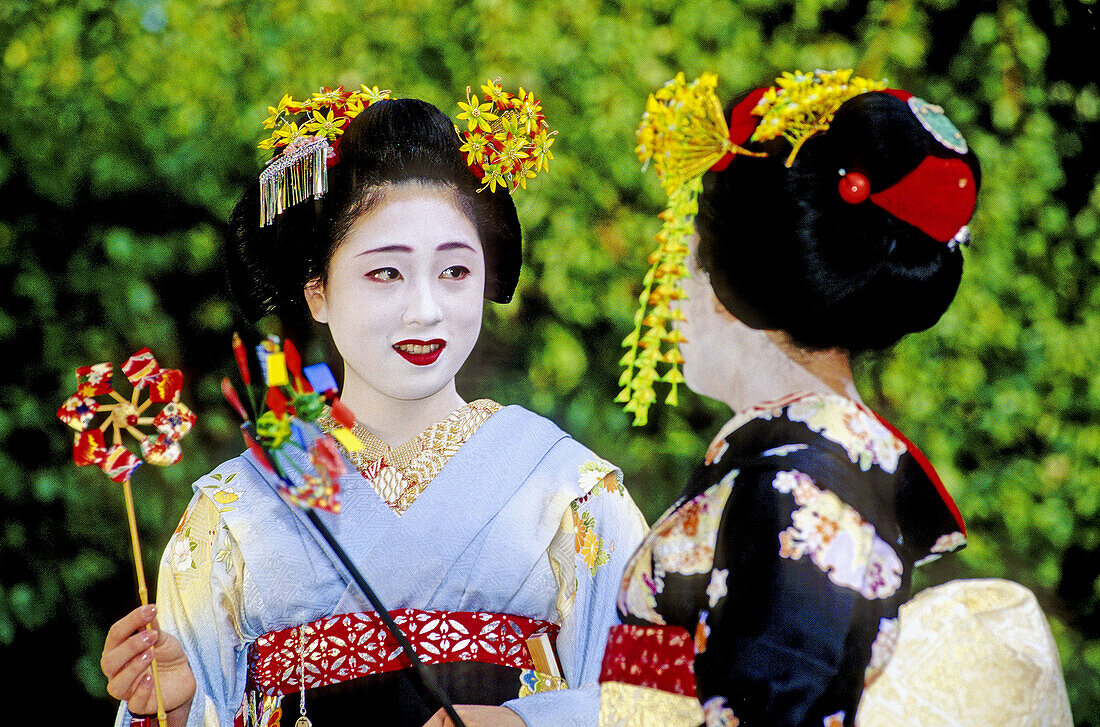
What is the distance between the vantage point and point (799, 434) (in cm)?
135

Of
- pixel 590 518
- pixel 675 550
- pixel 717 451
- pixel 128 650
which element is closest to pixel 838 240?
pixel 717 451

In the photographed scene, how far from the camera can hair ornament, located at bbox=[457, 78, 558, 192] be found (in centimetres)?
179

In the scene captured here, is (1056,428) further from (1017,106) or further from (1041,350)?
(1017,106)

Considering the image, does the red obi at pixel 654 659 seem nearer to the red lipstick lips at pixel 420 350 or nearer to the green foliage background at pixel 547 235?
the red lipstick lips at pixel 420 350

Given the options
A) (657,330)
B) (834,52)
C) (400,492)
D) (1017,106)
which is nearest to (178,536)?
(400,492)

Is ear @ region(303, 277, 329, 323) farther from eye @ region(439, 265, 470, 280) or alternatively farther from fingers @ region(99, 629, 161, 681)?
fingers @ region(99, 629, 161, 681)

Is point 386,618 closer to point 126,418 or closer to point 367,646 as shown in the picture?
point 367,646

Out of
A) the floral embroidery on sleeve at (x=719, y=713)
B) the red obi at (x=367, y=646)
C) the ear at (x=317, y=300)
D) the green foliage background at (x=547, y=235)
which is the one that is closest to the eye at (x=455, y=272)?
the ear at (x=317, y=300)

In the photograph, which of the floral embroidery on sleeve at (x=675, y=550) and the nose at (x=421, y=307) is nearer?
the floral embroidery on sleeve at (x=675, y=550)

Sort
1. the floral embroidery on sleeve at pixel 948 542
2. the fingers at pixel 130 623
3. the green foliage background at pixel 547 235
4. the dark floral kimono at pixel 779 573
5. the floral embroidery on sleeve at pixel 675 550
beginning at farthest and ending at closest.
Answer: the green foliage background at pixel 547 235
the fingers at pixel 130 623
the floral embroidery on sleeve at pixel 948 542
the floral embroidery on sleeve at pixel 675 550
the dark floral kimono at pixel 779 573

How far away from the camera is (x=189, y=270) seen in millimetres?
2262

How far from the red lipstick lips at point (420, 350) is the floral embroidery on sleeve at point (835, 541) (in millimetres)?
668

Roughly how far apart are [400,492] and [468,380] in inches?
12.2

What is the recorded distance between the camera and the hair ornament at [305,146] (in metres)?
1.74
